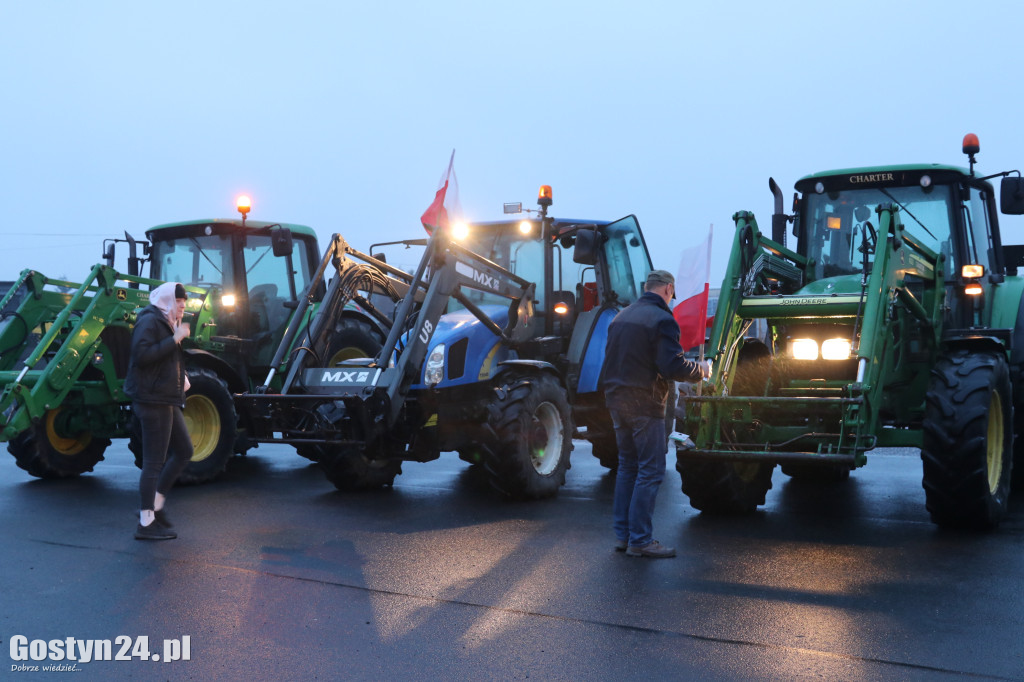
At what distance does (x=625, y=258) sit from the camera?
400 inches

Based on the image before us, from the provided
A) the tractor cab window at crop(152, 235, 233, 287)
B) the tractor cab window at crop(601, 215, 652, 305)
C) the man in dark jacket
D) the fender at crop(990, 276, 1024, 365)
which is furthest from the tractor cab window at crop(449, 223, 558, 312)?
the fender at crop(990, 276, 1024, 365)

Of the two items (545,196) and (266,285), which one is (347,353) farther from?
(545,196)

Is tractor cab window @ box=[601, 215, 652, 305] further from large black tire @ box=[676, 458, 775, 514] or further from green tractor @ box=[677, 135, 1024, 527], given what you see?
large black tire @ box=[676, 458, 775, 514]

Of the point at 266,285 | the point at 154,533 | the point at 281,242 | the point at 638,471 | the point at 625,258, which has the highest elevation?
the point at 281,242

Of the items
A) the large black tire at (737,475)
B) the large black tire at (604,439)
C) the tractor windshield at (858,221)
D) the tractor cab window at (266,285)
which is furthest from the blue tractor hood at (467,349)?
the tractor cab window at (266,285)

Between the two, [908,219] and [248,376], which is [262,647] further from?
[248,376]

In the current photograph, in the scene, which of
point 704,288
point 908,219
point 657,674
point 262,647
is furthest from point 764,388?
point 262,647

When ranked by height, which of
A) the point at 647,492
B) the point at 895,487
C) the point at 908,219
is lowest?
the point at 895,487

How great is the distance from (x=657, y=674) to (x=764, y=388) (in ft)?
13.9

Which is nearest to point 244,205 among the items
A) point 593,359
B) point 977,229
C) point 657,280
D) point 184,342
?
point 184,342

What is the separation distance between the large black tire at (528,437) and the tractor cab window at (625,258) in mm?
1556

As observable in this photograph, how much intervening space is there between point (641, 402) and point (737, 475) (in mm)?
1589

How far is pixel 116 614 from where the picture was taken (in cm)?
501

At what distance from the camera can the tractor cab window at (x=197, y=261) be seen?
11320 millimetres
